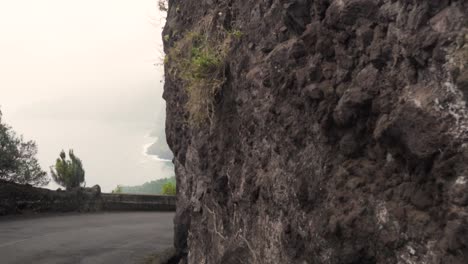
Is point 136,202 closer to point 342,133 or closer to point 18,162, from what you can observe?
point 18,162

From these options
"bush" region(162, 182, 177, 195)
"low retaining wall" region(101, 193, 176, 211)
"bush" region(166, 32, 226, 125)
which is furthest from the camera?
"bush" region(162, 182, 177, 195)

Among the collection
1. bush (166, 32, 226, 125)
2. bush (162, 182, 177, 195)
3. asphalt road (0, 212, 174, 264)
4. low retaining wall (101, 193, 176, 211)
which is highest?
bush (166, 32, 226, 125)

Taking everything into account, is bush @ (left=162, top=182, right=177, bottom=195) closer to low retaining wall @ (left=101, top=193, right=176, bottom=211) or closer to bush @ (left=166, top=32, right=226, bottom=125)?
low retaining wall @ (left=101, top=193, right=176, bottom=211)

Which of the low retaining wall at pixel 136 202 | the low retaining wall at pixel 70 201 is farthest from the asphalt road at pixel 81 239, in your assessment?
the low retaining wall at pixel 136 202

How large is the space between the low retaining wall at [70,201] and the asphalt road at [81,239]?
1.09m

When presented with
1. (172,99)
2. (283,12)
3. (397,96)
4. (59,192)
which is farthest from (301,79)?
(59,192)

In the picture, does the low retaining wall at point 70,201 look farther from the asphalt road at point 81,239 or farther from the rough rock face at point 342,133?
the rough rock face at point 342,133

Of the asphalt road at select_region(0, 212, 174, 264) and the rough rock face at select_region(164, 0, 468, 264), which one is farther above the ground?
the rough rock face at select_region(164, 0, 468, 264)

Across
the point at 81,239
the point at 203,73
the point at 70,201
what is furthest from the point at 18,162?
the point at 203,73

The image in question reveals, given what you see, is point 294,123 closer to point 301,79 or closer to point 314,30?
point 301,79

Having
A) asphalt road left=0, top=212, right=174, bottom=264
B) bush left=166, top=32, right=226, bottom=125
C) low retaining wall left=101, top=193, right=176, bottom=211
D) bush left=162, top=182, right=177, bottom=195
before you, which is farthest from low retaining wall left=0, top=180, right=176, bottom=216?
bush left=166, top=32, right=226, bottom=125

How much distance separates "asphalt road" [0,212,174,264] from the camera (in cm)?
1237

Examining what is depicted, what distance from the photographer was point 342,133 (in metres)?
4.28

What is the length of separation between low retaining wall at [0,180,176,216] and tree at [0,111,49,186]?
1.72m
